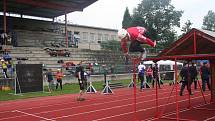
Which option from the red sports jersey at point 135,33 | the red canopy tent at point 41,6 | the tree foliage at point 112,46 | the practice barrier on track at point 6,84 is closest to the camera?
the red sports jersey at point 135,33

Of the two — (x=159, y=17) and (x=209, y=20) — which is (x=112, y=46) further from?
(x=209, y=20)

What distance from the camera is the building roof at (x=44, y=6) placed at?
36.5 m

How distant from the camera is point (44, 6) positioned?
37438mm

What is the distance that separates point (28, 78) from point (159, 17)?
1884 inches

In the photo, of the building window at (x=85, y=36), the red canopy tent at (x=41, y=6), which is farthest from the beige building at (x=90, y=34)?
the red canopy tent at (x=41, y=6)

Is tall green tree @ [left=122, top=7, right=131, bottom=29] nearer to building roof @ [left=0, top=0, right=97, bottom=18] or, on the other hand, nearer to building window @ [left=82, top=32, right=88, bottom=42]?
building window @ [left=82, top=32, right=88, bottom=42]

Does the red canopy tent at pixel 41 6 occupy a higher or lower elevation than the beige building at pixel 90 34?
higher

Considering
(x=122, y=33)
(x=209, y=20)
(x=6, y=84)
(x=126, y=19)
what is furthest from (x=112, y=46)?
(x=209, y=20)

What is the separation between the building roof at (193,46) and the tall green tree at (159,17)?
54903mm

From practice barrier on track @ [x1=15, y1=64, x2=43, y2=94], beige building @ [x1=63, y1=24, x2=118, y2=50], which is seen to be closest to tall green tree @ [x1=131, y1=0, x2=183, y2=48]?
beige building @ [x1=63, y1=24, x2=118, y2=50]

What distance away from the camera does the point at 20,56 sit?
109 ft

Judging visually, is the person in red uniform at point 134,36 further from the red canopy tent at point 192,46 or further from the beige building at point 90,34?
the beige building at point 90,34

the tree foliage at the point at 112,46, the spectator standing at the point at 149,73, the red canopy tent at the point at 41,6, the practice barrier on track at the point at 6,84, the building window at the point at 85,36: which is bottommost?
the practice barrier on track at the point at 6,84

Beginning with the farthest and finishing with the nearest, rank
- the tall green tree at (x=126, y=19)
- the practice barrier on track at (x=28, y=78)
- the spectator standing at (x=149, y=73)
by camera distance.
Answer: the tall green tree at (x=126, y=19)
the spectator standing at (x=149, y=73)
the practice barrier on track at (x=28, y=78)
